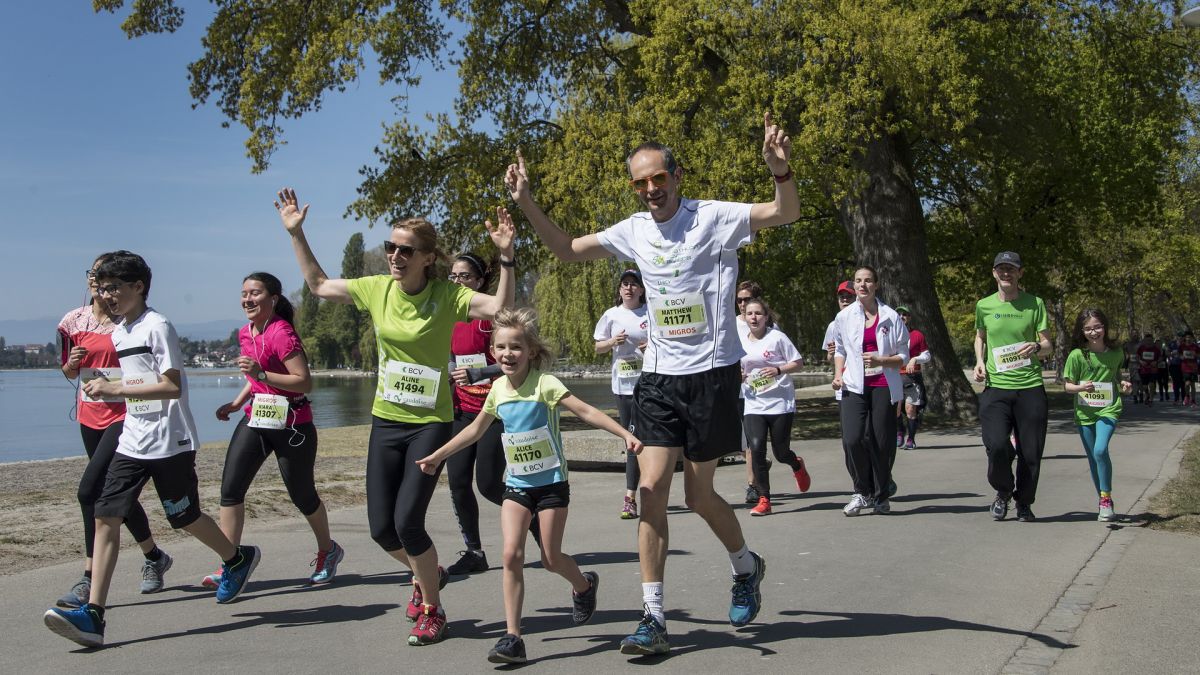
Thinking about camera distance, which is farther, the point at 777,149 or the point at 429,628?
the point at 429,628

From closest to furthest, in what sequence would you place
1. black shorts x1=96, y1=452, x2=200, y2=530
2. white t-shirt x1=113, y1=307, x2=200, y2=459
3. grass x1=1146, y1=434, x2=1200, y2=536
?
1. black shorts x1=96, y1=452, x2=200, y2=530
2. white t-shirt x1=113, y1=307, x2=200, y2=459
3. grass x1=1146, y1=434, x2=1200, y2=536

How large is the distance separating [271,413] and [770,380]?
15.1 ft

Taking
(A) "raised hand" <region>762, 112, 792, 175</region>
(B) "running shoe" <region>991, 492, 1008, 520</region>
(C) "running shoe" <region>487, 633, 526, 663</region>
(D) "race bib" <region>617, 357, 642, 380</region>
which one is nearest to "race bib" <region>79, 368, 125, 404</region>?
(C) "running shoe" <region>487, 633, 526, 663</region>

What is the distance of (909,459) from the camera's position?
1447 cm

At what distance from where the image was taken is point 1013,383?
8828mm

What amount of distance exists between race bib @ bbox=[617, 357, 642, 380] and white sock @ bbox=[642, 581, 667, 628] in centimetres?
485

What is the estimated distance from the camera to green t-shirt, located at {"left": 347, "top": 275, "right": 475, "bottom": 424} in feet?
18.3

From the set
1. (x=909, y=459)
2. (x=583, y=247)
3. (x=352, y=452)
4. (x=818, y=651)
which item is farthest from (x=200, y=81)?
(x=818, y=651)

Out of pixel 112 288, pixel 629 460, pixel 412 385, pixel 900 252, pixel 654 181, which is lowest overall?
pixel 629 460

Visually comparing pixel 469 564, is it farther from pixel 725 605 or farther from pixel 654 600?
pixel 654 600

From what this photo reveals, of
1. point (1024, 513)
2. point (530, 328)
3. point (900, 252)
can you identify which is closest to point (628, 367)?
point (1024, 513)

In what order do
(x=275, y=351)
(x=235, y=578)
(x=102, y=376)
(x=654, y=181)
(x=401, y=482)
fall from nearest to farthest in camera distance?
(x=654, y=181), (x=401, y=482), (x=102, y=376), (x=235, y=578), (x=275, y=351)

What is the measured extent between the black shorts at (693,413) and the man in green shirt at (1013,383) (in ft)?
13.4

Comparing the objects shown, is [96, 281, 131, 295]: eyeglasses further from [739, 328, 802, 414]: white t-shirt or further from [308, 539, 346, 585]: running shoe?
[739, 328, 802, 414]: white t-shirt
